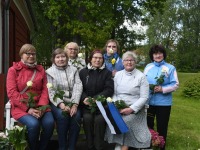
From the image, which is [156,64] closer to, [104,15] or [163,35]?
[104,15]

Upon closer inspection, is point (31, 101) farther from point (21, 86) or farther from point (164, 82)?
point (164, 82)

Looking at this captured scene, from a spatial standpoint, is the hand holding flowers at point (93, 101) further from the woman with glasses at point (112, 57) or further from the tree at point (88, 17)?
the tree at point (88, 17)

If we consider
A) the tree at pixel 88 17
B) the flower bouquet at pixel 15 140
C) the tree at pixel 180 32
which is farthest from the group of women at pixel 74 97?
the tree at pixel 180 32

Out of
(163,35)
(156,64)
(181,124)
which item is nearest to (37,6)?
(181,124)

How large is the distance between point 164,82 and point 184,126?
10.6 ft

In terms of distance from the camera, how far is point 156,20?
44.2 metres

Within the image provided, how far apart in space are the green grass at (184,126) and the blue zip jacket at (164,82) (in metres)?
1.05

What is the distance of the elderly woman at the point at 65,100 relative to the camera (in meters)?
4.52

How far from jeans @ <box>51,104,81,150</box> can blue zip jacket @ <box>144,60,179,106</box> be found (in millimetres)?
1256

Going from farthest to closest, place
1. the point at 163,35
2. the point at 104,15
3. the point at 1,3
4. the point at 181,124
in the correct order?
the point at 163,35 < the point at 104,15 < the point at 181,124 < the point at 1,3

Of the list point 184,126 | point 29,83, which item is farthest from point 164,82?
point 184,126

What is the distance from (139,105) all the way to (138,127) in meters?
0.33

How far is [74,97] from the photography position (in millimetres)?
4629

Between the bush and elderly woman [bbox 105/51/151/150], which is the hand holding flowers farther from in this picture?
the bush
